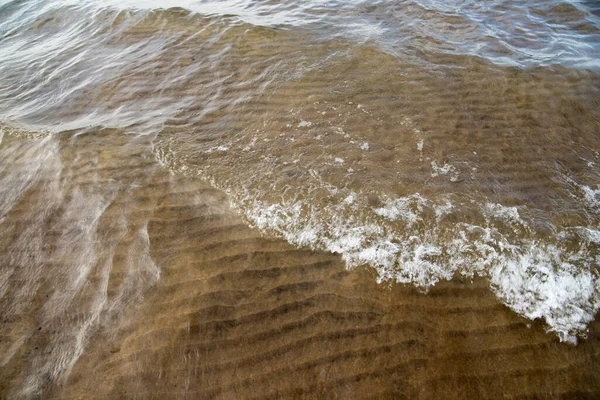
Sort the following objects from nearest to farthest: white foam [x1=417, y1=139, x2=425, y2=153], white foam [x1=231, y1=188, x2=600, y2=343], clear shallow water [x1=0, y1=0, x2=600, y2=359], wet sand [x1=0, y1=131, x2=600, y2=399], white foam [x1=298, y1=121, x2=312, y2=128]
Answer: wet sand [x1=0, y1=131, x2=600, y2=399] < white foam [x1=231, y1=188, x2=600, y2=343] < clear shallow water [x1=0, y1=0, x2=600, y2=359] < white foam [x1=417, y1=139, x2=425, y2=153] < white foam [x1=298, y1=121, x2=312, y2=128]

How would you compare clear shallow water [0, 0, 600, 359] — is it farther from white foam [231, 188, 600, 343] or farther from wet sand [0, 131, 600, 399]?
wet sand [0, 131, 600, 399]

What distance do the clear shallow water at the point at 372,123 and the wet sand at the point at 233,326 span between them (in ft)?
0.54

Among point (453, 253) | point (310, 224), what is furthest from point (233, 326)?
point (453, 253)

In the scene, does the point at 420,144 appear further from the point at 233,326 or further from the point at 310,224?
the point at 233,326

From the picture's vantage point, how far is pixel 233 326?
2834 mm

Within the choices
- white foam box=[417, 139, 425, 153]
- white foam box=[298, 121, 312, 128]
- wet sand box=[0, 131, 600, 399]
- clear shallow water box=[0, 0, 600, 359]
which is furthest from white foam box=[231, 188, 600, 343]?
white foam box=[298, 121, 312, 128]

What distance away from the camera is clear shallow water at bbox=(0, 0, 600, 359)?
128 inches

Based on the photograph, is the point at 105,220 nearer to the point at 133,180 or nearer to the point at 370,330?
Answer: the point at 133,180

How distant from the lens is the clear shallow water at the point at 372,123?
3242mm

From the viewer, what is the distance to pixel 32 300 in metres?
3.10

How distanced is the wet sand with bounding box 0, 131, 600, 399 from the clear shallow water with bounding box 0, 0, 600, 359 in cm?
16

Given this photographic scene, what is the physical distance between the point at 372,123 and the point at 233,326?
125 inches

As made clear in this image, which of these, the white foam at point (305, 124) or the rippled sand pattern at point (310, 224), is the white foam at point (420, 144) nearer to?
the rippled sand pattern at point (310, 224)

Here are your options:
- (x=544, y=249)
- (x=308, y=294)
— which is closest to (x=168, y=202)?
(x=308, y=294)
